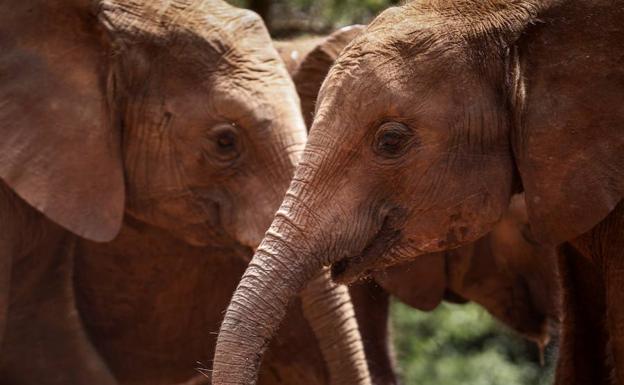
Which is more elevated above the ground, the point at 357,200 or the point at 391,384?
the point at 357,200

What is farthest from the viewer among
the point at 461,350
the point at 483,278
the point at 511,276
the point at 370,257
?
the point at 461,350

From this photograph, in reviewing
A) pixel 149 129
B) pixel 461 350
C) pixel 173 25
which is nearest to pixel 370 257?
pixel 149 129

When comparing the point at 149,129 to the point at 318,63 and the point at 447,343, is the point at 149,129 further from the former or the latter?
the point at 447,343

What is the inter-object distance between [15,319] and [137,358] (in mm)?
800

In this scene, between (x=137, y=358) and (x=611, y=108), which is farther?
(x=137, y=358)

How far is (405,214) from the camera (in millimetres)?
4730

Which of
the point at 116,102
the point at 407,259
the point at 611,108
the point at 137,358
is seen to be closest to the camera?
the point at 611,108

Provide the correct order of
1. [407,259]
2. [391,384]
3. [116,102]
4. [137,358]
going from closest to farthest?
[407,259] → [116,102] → [137,358] → [391,384]

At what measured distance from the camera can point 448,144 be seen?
4.66 meters

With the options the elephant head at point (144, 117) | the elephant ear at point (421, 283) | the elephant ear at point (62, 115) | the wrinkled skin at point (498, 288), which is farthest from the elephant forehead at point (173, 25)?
the wrinkled skin at point (498, 288)

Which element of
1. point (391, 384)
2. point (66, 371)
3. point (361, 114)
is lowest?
point (391, 384)

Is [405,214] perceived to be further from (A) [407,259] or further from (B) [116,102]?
(B) [116,102]

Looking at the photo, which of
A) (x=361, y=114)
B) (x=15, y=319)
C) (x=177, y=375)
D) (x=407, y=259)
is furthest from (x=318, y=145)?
(x=177, y=375)

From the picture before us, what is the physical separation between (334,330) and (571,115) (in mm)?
1779
